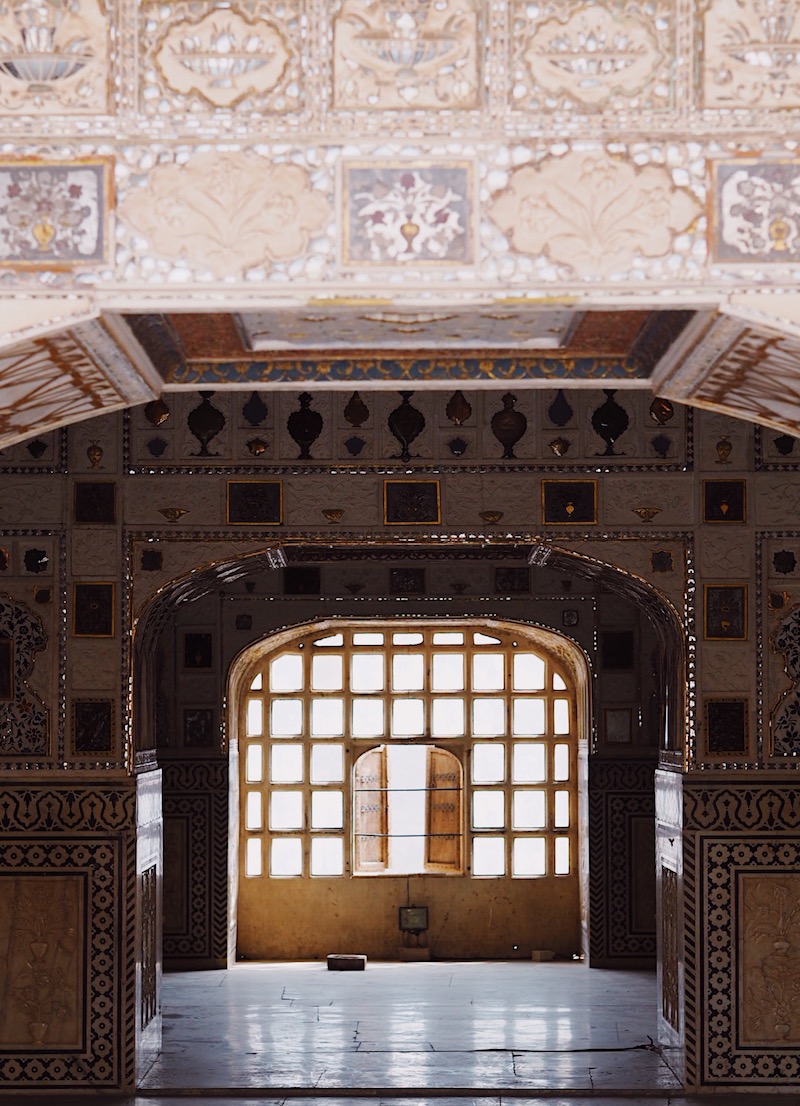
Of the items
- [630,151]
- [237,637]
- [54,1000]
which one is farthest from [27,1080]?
[630,151]

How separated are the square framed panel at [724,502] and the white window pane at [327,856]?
5374 millimetres

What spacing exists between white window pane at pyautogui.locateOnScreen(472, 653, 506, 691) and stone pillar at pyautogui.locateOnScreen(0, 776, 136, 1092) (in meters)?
5.08

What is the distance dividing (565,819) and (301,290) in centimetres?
867

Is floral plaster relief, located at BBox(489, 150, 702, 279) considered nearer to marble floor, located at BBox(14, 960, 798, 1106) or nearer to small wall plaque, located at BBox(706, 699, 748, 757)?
small wall plaque, located at BBox(706, 699, 748, 757)

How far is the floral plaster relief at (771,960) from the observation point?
7578mm

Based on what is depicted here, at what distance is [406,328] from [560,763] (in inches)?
311

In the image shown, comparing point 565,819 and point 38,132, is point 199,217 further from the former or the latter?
point 565,819

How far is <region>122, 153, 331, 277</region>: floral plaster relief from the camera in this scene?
420cm

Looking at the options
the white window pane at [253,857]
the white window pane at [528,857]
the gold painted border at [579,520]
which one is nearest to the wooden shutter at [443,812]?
the white window pane at [528,857]

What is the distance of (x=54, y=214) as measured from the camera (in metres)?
4.20

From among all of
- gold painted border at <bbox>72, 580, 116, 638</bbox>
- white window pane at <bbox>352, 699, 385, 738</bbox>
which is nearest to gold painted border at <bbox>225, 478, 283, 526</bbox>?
gold painted border at <bbox>72, 580, 116, 638</bbox>

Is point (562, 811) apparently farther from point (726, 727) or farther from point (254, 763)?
point (726, 727)

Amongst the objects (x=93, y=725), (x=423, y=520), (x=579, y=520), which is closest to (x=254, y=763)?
(x=93, y=725)

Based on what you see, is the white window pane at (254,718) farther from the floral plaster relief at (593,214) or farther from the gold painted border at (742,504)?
the floral plaster relief at (593,214)
